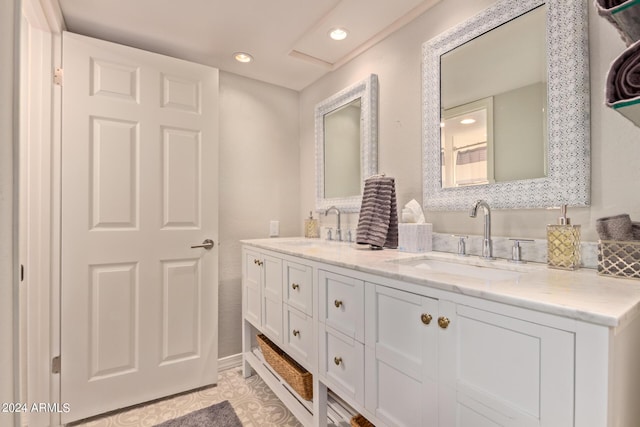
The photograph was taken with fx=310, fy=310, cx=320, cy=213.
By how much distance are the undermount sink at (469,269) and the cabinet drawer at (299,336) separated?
1.76ft

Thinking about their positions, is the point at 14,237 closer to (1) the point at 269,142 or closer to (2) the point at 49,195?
(2) the point at 49,195

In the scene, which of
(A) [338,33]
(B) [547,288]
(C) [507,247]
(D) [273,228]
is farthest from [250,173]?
(B) [547,288]

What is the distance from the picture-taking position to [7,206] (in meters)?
0.75

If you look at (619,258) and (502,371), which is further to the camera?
(619,258)

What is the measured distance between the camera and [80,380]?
5.50 feet

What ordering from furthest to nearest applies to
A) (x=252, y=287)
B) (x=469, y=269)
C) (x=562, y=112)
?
(x=252, y=287) < (x=469, y=269) < (x=562, y=112)

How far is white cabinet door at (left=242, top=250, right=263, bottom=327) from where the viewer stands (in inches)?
73.7

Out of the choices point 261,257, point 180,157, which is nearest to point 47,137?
point 180,157

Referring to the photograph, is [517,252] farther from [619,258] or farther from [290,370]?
[290,370]

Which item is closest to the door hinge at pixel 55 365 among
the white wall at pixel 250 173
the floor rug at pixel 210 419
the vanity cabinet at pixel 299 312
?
the floor rug at pixel 210 419

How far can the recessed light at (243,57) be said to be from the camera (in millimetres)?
2039

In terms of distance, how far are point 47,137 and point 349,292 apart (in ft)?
5.66

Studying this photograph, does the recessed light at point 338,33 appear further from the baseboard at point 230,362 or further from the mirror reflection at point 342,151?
the baseboard at point 230,362

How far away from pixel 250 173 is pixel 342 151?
28.9 inches
